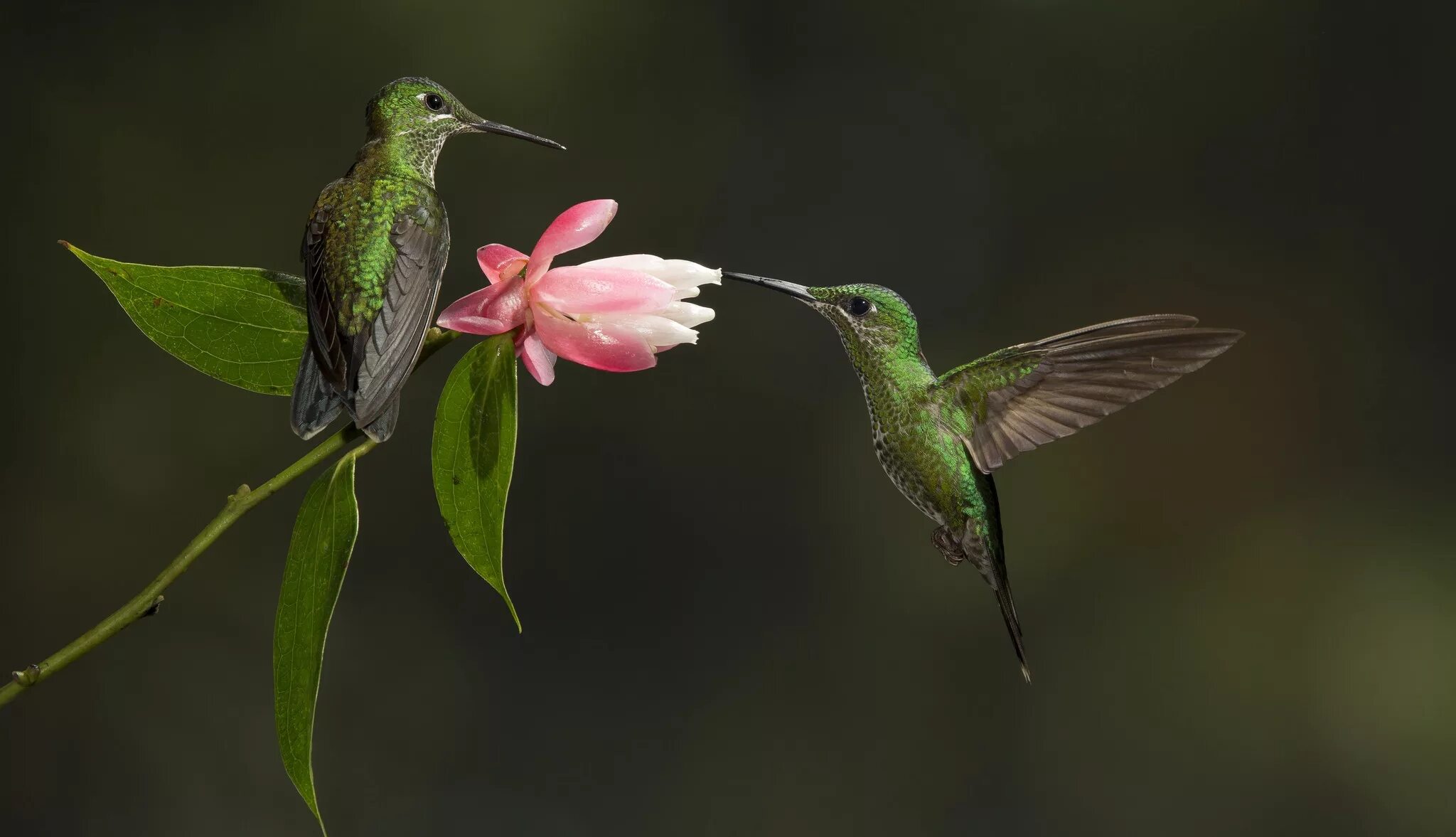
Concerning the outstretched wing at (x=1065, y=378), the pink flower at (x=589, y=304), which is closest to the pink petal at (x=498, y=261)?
the pink flower at (x=589, y=304)

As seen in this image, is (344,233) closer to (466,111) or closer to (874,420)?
(466,111)

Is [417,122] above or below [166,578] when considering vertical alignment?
above

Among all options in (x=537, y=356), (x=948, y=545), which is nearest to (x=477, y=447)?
(x=537, y=356)

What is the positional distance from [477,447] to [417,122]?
104 mm

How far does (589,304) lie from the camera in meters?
0.33

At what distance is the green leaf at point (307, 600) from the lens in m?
0.33

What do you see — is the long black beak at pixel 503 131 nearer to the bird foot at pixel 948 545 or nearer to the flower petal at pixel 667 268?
the flower petal at pixel 667 268

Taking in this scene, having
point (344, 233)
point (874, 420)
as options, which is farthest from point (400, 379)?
point (874, 420)

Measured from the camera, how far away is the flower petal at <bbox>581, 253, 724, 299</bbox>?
33cm

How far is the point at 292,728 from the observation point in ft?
1.12

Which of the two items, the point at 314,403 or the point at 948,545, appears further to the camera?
the point at 948,545

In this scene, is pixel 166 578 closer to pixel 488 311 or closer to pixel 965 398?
pixel 488 311

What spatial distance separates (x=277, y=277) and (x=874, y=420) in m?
0.21

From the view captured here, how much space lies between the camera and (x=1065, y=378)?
1.34 ft
